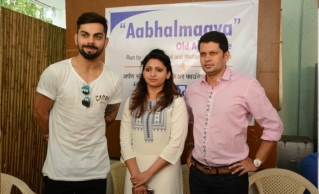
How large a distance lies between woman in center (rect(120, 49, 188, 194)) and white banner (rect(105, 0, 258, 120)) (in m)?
0.78

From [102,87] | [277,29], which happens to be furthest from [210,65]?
[277,29]

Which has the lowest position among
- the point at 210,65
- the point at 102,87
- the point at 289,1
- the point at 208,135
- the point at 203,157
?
the point at 203,157

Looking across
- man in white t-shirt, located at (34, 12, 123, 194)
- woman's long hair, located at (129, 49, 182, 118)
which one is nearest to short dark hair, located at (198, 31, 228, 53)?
woman's long hair, located at (129, 49, 182, 118)

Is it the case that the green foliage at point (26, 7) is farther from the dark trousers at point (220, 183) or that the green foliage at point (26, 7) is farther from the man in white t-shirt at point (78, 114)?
the dark trousers at point (220, 183)

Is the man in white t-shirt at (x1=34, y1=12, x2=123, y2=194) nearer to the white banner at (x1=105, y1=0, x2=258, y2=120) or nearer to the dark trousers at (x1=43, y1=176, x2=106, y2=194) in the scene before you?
the dark trousers at (x1=43, y1=176, x2=106, y2=194)

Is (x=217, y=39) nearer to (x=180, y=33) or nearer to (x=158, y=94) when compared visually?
(x=158, y=94)

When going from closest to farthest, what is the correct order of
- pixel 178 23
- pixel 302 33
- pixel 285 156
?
pixel 178 23 < pixel 285 156 < pixel 302 33

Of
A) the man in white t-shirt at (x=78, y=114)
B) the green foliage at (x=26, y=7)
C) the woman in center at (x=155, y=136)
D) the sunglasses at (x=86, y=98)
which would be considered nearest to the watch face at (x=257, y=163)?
the woman in center at (x=155, y=136)

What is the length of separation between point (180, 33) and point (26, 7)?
3.53 metres

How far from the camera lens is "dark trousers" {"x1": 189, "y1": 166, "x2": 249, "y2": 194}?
5.47ft

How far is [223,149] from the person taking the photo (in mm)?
1704

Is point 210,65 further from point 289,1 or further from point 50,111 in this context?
point 289,1

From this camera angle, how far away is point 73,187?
1734 millimetres

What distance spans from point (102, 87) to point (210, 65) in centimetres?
68
